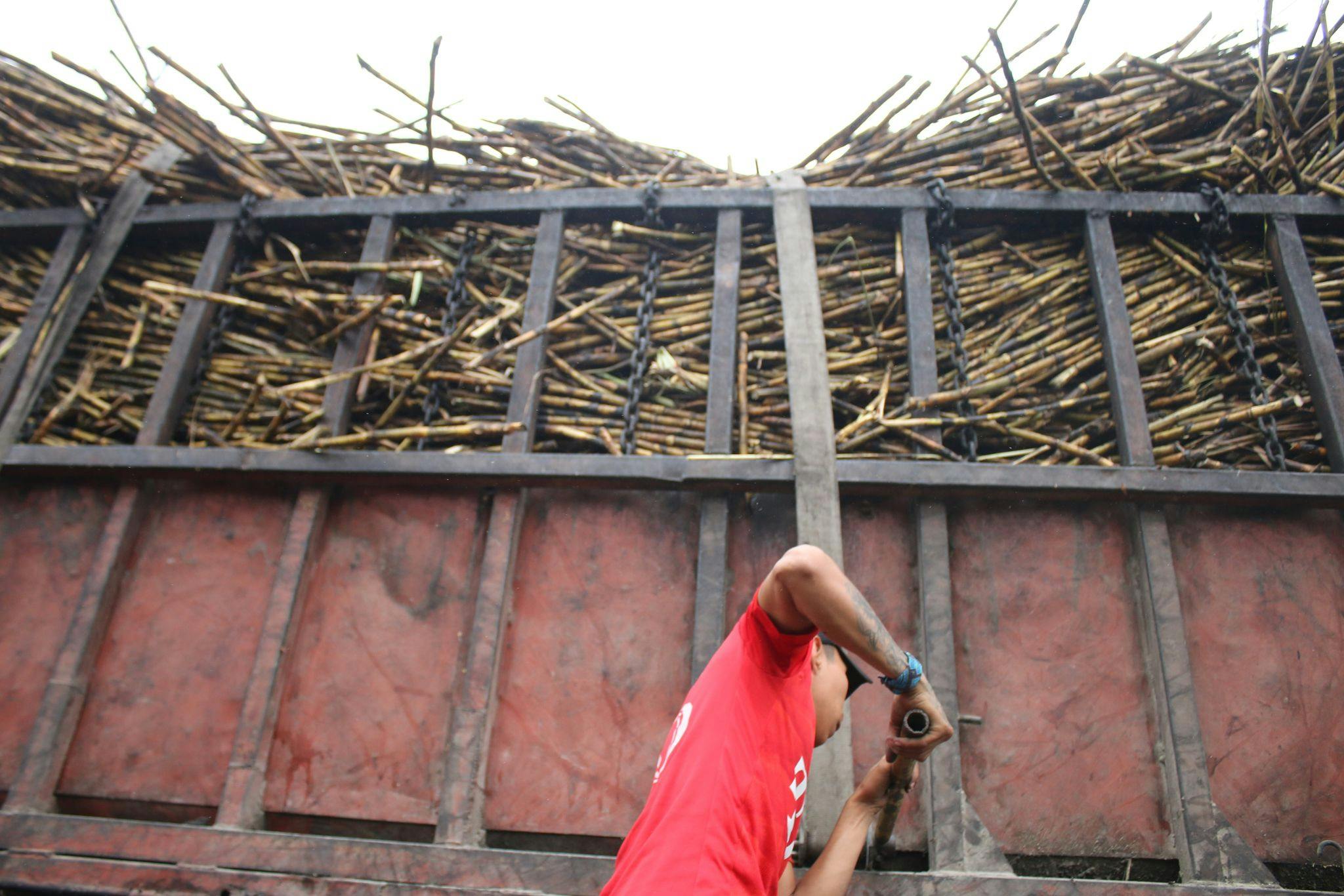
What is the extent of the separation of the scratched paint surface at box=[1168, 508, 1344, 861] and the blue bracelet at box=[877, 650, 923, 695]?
57.5 inches

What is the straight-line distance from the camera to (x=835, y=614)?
77.1 inches

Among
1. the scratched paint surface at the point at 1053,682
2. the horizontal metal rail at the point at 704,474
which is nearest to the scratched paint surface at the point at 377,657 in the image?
the horizontal metal rail at the point at 704,474

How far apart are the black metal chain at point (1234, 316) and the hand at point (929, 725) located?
82.1 inches

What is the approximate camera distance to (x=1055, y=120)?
4.01 metres

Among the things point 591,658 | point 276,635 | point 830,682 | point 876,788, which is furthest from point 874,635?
point 276,635

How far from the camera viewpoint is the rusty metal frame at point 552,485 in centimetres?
279

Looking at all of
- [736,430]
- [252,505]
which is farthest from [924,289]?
[252,505]

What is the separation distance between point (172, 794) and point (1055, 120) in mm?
4953

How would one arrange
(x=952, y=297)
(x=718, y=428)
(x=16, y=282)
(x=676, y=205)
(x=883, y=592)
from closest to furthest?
(x=883, y=592) < (x=718, y=428) < (x=952, y=297) < (x=676, y=205) < (x=16, y=282)

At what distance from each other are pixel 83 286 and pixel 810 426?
378 cm

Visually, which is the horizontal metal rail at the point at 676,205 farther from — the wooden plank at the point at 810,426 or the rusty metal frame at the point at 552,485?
the wooden plank at the point at 810,426

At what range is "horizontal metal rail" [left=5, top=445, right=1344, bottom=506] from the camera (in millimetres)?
3094

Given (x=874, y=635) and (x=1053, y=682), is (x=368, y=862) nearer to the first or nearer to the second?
(x=874, y=635)

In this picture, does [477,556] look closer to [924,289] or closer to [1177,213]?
[924,289]
